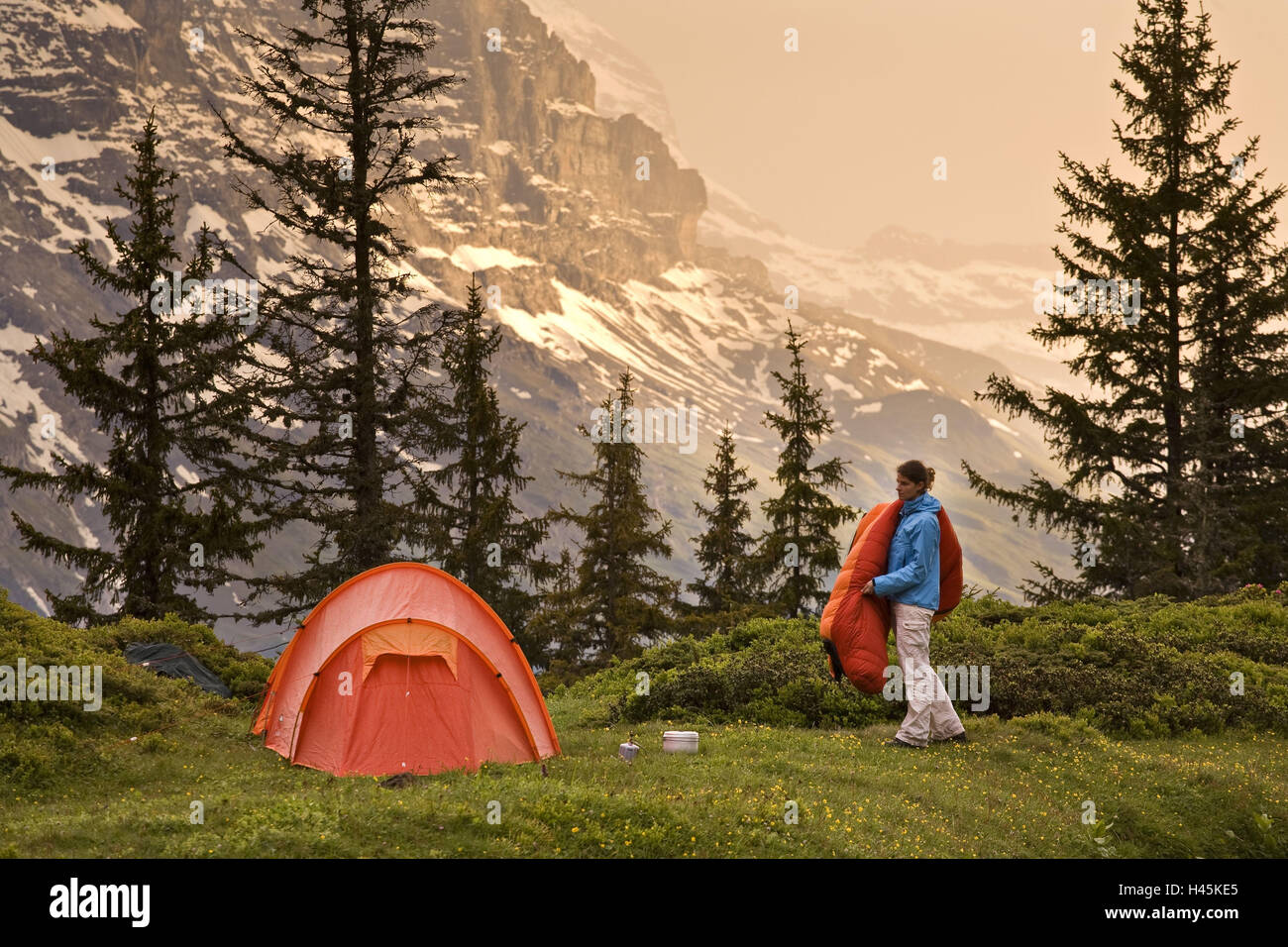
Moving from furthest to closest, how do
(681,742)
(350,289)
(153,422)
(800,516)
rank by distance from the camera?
(800,516), (350,289), (153,422), (681,742)

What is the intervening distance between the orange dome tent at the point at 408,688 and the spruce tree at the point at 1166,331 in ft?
70.7

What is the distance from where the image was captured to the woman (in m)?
13.0

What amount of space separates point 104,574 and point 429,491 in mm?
10538

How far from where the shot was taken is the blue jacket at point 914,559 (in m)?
13.0

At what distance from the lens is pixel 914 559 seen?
13117 mm

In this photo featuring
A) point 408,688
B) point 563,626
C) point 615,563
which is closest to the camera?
point 408,688

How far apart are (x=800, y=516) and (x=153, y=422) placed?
839 inches

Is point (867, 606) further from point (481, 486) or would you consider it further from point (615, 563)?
point (615, 563)

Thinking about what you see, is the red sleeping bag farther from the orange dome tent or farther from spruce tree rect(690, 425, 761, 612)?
spruce tree rect(690, 425, 761, 612)

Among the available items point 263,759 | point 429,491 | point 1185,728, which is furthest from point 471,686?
point 429,491

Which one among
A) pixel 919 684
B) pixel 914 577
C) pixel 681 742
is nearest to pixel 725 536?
pixel 681 742

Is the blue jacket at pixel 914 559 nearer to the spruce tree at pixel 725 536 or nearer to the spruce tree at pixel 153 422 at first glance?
the spruce tree at pixel 153 422

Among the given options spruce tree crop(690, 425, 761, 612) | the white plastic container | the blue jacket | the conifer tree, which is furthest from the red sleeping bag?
spruce tree crop(690, 425, 761, 612)
